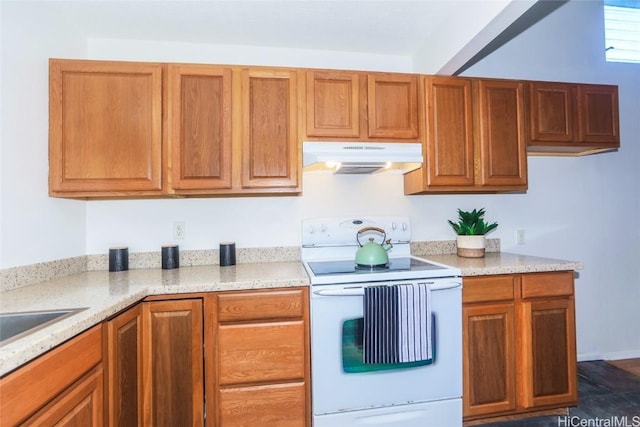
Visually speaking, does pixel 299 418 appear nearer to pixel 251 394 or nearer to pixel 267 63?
pixel 251 394

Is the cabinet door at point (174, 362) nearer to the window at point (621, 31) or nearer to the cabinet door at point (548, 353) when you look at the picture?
the cabinet door at point (548, 353)

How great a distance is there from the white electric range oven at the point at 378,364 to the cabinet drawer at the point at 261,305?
93mm

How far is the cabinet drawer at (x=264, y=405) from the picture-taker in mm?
1547

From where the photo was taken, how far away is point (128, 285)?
5.08 ft

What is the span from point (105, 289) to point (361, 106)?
171 cm

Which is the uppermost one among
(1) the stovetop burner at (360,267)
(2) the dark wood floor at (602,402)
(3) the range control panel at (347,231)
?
(3) the range control panel at (347,231)

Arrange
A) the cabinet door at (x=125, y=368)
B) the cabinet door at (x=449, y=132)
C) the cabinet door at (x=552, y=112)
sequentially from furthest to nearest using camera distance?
the cabinet door at (x=552, y=112), the cabinet door at (x=449, y=132), the cabinet door at (x=125, y=368)

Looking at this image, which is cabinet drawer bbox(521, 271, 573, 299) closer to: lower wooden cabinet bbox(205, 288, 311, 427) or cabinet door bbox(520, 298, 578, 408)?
cabinet door bbox(520, 298, 578, 408)

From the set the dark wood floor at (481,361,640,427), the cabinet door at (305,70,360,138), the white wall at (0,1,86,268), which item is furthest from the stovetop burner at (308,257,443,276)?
the white wall at (0,1,86,268)

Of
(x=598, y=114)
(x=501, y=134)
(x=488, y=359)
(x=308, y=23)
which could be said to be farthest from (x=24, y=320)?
(x=598, y=114)

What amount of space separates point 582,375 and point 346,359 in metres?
2.00

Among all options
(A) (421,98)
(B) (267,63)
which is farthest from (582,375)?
(B) (267,63)

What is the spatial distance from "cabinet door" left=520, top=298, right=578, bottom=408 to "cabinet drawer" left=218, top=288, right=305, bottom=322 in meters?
1.32

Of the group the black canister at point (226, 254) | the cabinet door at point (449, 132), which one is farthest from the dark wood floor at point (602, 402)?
the black canister at point (226, 254)
